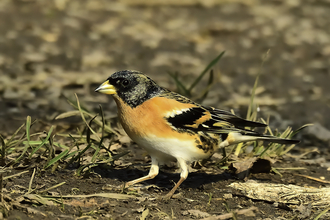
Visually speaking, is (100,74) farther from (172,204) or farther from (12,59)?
(172,204)

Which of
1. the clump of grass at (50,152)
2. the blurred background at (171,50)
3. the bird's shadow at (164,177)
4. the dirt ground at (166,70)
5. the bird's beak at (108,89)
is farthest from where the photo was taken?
the blurred background at (171,50)

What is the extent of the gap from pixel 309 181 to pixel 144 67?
480 centimetres

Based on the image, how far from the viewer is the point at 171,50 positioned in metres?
9.70

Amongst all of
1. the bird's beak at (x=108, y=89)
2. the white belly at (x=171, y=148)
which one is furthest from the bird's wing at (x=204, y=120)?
the bird's beak at (x=108, y=89)

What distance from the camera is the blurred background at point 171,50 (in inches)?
300

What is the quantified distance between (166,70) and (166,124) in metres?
4.79

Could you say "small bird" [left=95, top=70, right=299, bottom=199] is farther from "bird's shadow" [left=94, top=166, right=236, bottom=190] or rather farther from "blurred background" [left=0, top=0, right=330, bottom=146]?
"blurred background" [left=0, top=0, right=330, bottom=146]

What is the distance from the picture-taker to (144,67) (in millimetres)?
8938

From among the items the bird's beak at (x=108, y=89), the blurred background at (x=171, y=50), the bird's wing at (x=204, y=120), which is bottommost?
the blurred background at (x=171, y=50)

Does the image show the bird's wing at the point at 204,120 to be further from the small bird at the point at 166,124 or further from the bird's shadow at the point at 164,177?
the bird's shadow at the point at 164,177

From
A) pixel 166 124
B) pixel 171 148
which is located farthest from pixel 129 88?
pixel 171 148

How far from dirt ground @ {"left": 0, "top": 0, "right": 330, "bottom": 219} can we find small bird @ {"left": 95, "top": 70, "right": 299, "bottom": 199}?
0.36m

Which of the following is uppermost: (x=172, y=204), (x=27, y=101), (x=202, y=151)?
(x=202, y=151)

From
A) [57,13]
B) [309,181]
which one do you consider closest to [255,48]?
[57,13]
